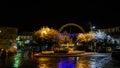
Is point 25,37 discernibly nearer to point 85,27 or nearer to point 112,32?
point 85,27

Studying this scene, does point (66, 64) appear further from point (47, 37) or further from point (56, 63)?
point (47, 37)

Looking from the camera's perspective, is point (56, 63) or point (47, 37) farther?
point (47, 37)

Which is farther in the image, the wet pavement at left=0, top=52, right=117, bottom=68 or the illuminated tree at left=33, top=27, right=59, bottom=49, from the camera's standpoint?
the illuminated tree at left=33, top=27, right=59, bottom=49

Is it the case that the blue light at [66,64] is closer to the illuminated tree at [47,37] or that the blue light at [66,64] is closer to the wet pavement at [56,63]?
the wet pavement at [56,63]

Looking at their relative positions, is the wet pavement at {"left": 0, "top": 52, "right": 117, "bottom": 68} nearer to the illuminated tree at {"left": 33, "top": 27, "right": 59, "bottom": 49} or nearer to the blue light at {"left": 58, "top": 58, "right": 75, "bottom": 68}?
the blue light at {"left": 58, "top": 58, "right": 75, "bottom": 68}

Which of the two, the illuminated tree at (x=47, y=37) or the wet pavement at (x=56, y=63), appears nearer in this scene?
the wet pavement at (x=56, y=63)

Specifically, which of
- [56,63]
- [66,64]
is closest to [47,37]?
[56,63]

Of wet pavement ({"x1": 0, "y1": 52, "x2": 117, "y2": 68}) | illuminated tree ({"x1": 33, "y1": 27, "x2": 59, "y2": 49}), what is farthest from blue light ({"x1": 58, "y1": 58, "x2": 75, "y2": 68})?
illuminated tree ({"x1": 33, "y1": 27, "x2": 59, "y2": 49})

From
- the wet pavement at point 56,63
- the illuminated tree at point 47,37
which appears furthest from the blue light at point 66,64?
the illuminated tree at point 47,37

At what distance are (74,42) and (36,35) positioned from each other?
22045 mm

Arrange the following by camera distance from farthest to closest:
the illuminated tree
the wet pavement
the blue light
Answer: the illuminated tree → the blue light → the wet pavement

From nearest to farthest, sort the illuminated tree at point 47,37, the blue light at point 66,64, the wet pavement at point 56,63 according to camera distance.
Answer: the wet pavement at point 56,63 < the blue light at point 66,64 < the illuminated tree at point 47,37

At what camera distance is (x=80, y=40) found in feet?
349

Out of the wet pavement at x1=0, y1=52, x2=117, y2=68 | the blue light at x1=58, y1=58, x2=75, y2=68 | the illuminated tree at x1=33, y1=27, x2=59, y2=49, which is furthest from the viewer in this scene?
the illuminated tree at x1=33, y1=27, x2=59, y2=49
